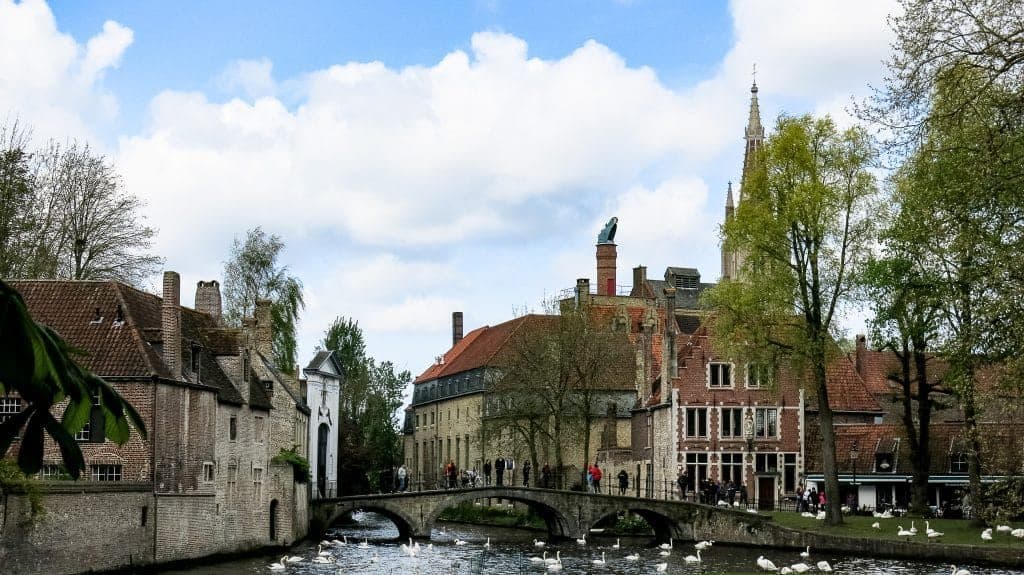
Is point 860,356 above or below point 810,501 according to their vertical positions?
above

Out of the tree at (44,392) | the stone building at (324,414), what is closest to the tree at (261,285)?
the stone building at (324,414)

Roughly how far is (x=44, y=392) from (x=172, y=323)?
33997mm

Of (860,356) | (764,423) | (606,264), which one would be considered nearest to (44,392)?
(764,423)

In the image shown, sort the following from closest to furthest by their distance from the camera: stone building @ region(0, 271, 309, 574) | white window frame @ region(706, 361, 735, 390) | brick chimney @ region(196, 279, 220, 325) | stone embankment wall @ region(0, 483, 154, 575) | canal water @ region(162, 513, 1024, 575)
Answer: stone embankment wall @ region(0, 483, 154, 575), stone building @ region(0, 271, 309, 574), canal water @ region(162, 513, 1024, 575), brick chimney @ region(196, 279, 220, 325), white window frame @ region(706, 361, 735, 390)

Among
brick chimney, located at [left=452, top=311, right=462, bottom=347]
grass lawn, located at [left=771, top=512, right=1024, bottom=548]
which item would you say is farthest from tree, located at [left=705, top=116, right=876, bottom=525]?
brick chimney, located at [left=452, top=311, right=462, bottom=347]

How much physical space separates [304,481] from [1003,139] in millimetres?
34111

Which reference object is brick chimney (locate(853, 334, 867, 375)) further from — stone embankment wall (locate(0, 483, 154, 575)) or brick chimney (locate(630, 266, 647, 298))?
stone embankment wall (locate(0, 483, 154, 575))

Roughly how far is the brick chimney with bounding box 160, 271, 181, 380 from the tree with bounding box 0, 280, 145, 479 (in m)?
32.6

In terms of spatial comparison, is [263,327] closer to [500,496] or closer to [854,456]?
[500,496]

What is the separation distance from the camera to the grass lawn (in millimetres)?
38594

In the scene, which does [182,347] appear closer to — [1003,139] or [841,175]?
[841,175]

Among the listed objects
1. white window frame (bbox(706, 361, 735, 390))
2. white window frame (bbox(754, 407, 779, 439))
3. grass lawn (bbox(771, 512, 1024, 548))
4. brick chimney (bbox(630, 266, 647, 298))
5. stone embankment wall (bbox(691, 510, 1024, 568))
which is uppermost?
brick chimney (bbox(630, 266, 647, 298))

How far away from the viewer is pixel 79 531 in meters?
33.4

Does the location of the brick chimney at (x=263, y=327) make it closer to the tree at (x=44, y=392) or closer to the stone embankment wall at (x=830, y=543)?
the stone embankment wall at (x=830, y=543)
